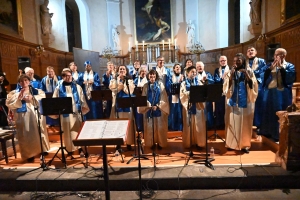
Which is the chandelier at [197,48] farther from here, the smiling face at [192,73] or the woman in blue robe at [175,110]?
the smiling face at [192,73]

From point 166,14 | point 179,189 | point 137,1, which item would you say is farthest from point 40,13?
point 179,189

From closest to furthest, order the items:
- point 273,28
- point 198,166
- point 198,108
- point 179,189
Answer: point 179,189
point 198,166
point 198,108
point 273,28

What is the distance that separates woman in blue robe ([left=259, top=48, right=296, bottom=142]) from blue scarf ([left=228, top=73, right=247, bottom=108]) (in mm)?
773

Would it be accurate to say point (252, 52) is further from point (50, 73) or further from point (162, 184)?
point (50, 73)

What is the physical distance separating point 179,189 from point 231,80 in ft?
7.85

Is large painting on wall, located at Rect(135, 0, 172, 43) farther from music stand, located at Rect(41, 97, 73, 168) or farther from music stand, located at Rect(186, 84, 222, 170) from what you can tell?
music stand, located at Rect(41, 97, 73, 168)

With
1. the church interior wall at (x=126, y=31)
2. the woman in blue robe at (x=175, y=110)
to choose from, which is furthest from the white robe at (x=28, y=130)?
the church interior wall at (x=126, y=31)

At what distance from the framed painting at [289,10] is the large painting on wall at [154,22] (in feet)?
23.2

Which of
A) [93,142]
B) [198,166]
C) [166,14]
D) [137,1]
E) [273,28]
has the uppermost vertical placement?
[137,1]

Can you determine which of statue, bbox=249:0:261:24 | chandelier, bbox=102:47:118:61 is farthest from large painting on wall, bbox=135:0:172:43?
statue, bbox=249:0:261:24

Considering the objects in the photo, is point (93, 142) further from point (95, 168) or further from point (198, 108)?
point (198, 108)

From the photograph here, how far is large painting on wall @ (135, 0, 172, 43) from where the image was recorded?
1365 centimetres

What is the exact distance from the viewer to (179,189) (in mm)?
3652

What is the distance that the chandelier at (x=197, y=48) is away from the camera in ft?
40.4
